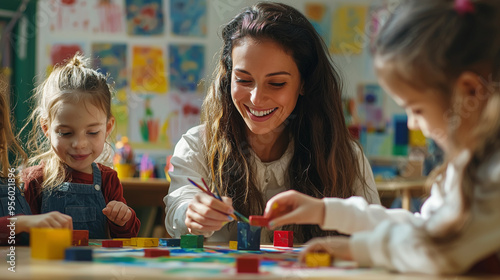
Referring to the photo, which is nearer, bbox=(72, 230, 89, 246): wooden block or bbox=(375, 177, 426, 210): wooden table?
bbox=(72, 230, 89, 246): wooden block

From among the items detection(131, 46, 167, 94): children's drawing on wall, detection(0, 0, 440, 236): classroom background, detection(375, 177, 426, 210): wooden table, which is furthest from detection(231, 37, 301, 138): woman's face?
detection(131, 46, 167, 94): children's drawing on wall

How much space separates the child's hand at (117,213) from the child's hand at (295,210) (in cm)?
61

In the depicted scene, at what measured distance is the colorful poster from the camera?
3.87m

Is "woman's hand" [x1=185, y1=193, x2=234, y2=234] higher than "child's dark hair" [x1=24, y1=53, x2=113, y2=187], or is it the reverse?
"child's dark hair" [x1=24, y1=53, x2=113, y2=187]

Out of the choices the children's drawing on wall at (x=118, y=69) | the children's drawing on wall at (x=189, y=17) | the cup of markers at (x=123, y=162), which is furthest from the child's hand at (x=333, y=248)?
the children's drawing on wall at (x=189, y=17)

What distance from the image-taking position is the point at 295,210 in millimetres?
937

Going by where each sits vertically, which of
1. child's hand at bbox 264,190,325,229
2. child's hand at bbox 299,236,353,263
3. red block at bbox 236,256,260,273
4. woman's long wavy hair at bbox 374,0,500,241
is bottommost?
red block at bbox 236,256,260,273

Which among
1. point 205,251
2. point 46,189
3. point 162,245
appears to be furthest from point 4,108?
point 205,251

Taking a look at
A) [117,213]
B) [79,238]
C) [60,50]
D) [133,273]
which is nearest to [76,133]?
[117,213]

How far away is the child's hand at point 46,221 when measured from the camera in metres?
1.06

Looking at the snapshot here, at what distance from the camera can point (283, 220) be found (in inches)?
36.7

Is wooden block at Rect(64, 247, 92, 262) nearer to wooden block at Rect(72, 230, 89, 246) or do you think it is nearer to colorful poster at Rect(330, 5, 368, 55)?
wooden block at Rect(72, 230, 89, 246)

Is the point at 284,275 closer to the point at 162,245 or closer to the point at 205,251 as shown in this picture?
the point at 205,251

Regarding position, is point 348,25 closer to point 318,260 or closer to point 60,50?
point 60,50
